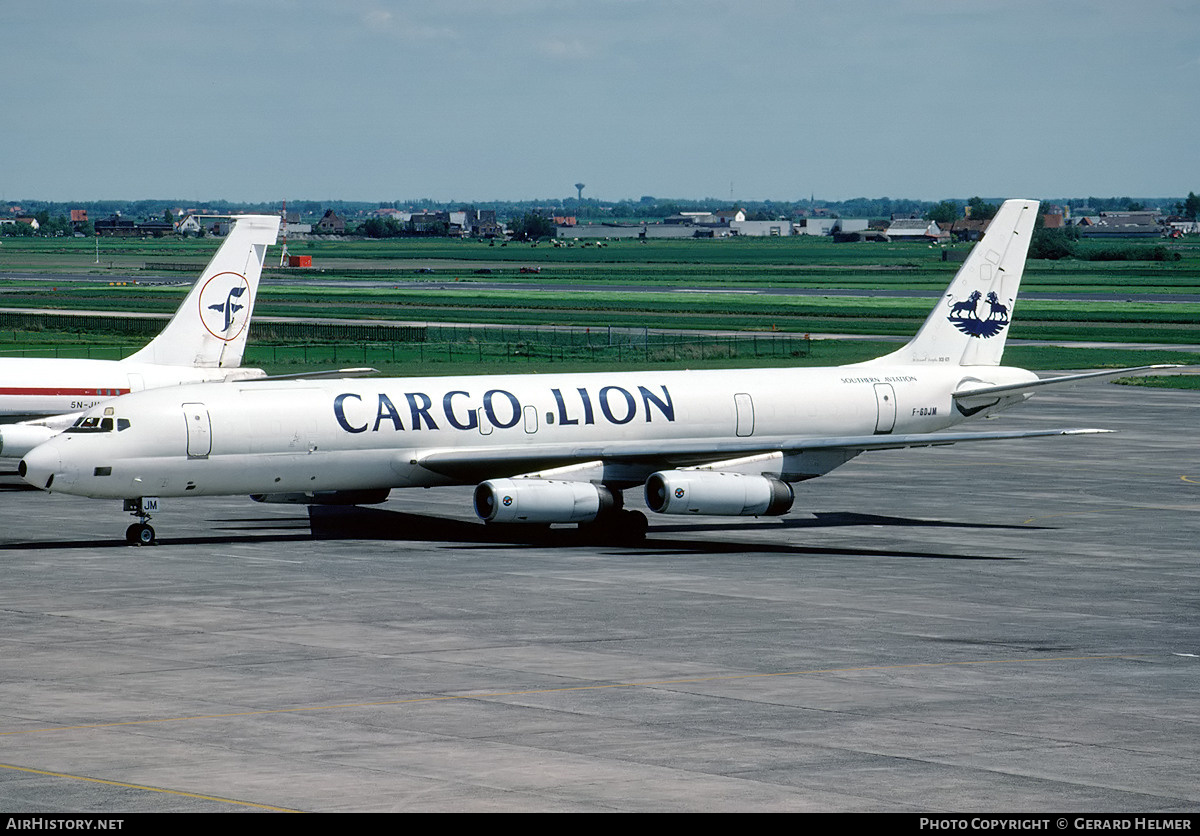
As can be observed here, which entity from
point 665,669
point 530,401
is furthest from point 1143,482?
point 665,669

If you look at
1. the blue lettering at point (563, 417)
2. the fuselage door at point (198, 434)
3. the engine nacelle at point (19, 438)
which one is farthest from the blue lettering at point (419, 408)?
the engine nacelle at point (19, 438)

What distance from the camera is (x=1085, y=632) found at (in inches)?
1367

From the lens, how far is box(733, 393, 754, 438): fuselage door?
5078 cm

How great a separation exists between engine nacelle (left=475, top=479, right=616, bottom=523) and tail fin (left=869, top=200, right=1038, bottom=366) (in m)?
12.5

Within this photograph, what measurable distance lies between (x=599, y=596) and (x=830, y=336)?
9548 centimetres

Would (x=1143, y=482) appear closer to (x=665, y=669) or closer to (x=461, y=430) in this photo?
(x=461, y=430)

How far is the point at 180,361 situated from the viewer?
58688 millimetres

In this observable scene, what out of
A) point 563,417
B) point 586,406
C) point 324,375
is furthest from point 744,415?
point 324,375

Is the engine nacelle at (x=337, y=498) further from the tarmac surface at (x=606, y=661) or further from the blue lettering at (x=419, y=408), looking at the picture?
the blue lettering at (x=419, y=408)

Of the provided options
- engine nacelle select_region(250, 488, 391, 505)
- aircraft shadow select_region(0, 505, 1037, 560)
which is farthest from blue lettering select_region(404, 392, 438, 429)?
aircraft shadow select_region(0, 505, 1037, 560)

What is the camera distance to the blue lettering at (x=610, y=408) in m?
49.4

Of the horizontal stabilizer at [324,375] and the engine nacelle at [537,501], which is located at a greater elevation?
the horizontal stabilizer at [324,375]

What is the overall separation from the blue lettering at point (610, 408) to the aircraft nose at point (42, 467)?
1413 centimetres

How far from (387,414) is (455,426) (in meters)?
1.93
